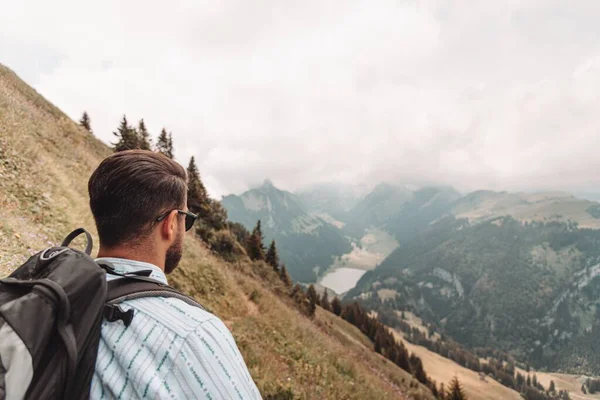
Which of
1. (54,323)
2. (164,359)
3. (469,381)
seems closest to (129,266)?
(54,323)

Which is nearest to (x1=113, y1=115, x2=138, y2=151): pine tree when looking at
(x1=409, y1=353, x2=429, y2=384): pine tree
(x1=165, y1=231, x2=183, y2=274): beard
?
(x1=165, y1=231, x2=183, y2=274): beard

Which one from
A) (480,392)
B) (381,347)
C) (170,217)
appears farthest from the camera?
(480,392)

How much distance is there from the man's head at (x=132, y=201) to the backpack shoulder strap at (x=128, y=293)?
1.14 ft

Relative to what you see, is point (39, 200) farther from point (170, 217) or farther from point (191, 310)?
point (191, 310)

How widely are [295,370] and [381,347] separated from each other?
59.2 meters

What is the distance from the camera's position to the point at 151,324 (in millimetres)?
1714

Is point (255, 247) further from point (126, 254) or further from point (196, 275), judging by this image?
point (126, 254)

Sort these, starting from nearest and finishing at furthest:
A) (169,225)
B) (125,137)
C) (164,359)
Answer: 1. (164,359)
2. (169,225)
3. (125,137)

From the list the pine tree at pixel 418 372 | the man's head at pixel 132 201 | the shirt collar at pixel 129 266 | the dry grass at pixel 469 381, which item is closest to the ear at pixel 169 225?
the man's head at pixel 132 201

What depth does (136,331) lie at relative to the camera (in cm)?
169

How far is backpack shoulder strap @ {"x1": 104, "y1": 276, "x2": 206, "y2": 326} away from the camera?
1.70 metres

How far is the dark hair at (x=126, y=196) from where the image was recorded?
7.06ft

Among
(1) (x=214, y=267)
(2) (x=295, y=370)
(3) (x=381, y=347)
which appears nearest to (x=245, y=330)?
(2) (x=295, y=370)

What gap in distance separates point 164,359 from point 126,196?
44.0 inches
